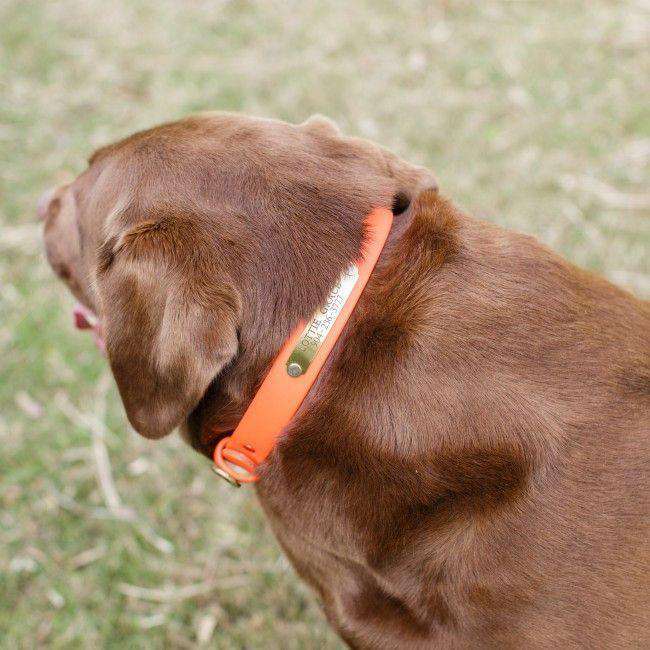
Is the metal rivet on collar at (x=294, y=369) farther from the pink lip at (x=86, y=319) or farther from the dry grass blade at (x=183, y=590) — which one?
the dry grass blade at (x=183, y=590)

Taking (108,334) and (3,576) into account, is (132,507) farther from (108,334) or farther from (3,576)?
(108,334)

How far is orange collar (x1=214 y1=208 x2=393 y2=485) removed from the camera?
1.94 metres

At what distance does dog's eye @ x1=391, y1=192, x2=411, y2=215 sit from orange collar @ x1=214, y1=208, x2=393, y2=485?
15 centimetres

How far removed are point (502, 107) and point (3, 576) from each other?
4.05 meters

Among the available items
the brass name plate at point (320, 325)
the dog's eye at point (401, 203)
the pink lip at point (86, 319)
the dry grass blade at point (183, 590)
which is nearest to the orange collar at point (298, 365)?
the brass name plate at point (320, 325)

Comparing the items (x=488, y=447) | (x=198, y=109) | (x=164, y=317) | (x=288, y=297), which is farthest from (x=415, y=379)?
(x=198, y=109)

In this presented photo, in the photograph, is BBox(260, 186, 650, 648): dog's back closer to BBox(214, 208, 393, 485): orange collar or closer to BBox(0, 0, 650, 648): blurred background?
BBox(214, 208, 393, 485): orange collar

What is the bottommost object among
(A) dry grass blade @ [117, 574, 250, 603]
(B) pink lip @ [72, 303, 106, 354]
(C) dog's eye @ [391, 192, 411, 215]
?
(A) dry grass blade @ [117, 574, 250, 603]

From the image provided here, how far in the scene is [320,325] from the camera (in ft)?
6.43

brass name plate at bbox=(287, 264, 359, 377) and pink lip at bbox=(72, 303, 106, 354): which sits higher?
brass name plate at bbox=(287, 264, 359, 377)

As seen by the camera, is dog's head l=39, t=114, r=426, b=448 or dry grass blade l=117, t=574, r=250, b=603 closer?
dog's head l=39, t=114, r=426, b=448

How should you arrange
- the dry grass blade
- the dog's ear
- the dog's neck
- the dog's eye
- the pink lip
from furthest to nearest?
the dry grass blade
the pink lip
the dog's eye
the dog's neck
the dog's ear

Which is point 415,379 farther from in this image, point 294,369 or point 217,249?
point 217,249

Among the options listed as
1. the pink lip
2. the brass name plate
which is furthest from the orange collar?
the pink lip
